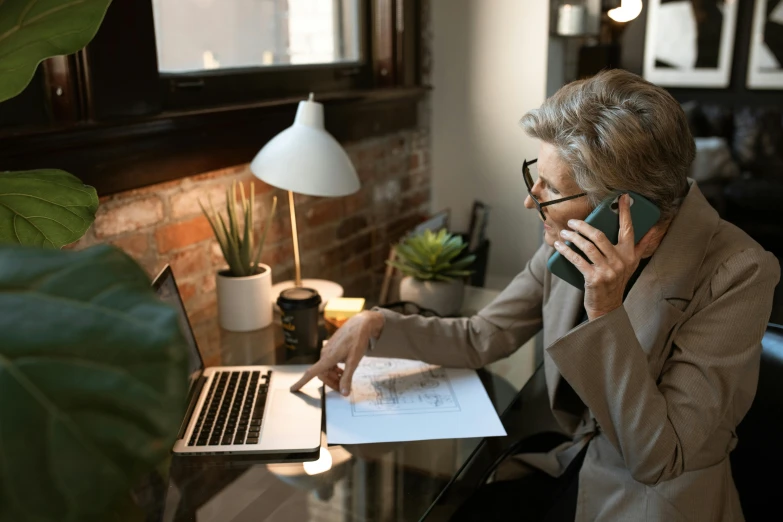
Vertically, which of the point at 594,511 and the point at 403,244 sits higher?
the point at 403,244

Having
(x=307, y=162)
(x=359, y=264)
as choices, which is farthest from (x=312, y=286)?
(x=359, y=264)

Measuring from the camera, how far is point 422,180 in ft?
8.84

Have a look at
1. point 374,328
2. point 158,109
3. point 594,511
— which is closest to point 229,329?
point 374,328

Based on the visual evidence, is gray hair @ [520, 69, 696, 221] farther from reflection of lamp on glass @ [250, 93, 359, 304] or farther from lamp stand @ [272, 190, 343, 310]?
lamp stand @ [272, 190, 343, 310]

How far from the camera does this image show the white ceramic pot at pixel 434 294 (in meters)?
1.79

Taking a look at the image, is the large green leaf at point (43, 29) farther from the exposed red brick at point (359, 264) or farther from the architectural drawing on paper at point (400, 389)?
the exposed red brick at point (359, 264)

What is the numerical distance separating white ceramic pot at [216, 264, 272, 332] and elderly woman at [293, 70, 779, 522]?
663mm

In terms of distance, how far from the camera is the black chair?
130 cm

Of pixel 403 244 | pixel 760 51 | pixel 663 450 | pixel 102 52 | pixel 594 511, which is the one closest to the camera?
pixel 663 450

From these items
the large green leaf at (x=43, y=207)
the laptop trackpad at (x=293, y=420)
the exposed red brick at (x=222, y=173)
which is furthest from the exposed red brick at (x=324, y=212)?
the large green leaf at (x=43, y=207)

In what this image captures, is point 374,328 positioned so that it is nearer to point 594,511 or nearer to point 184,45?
point 594,511

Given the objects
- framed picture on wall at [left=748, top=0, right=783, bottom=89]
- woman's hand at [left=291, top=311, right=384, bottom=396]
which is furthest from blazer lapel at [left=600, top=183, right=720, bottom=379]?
framed picture on wall at [left=748, top=0, right=783, bottom=89]

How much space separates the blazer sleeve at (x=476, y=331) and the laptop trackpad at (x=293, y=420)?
19 centimetres

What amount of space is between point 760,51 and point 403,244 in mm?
4657
